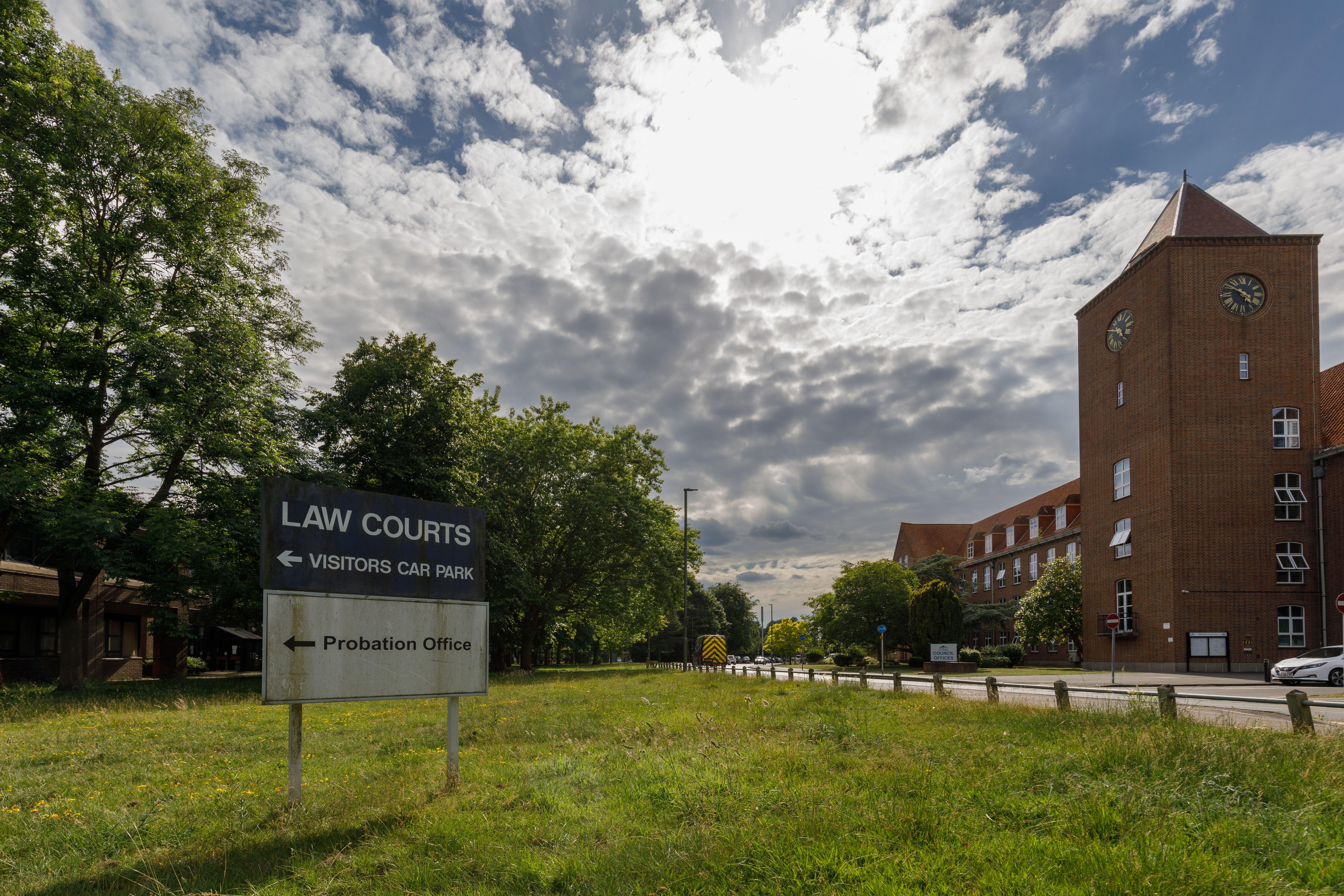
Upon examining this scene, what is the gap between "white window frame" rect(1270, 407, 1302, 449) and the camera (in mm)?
34406

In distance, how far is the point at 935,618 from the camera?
151 feet

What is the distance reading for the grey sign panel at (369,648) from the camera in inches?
288

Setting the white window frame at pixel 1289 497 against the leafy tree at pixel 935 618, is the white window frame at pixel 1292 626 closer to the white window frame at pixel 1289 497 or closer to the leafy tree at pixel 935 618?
the white window frame at pixel 1289 497

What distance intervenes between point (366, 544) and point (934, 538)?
88624mm

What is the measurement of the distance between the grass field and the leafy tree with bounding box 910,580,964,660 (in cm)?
3744

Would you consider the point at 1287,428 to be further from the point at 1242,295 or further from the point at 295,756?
the point at 295,756

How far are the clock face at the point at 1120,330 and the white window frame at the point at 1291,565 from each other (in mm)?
12420

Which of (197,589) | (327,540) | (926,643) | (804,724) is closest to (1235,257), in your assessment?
(926,643)

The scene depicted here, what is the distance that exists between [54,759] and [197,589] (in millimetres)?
15987

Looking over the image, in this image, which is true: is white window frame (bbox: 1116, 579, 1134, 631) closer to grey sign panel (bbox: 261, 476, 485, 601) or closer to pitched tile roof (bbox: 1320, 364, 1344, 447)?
pitched tile roof (bbox: 1320, 364, 1344, 447)

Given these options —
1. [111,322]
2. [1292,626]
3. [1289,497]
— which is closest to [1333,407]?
[1289,497]

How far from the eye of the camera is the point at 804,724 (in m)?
10.8

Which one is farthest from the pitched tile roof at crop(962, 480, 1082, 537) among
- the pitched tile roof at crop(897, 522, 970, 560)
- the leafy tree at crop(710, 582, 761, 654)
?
the leafy tree at crop(710, 582, 761, 654)

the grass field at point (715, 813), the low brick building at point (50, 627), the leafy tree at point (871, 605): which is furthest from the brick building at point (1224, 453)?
the low brick building at point (50, 627)
